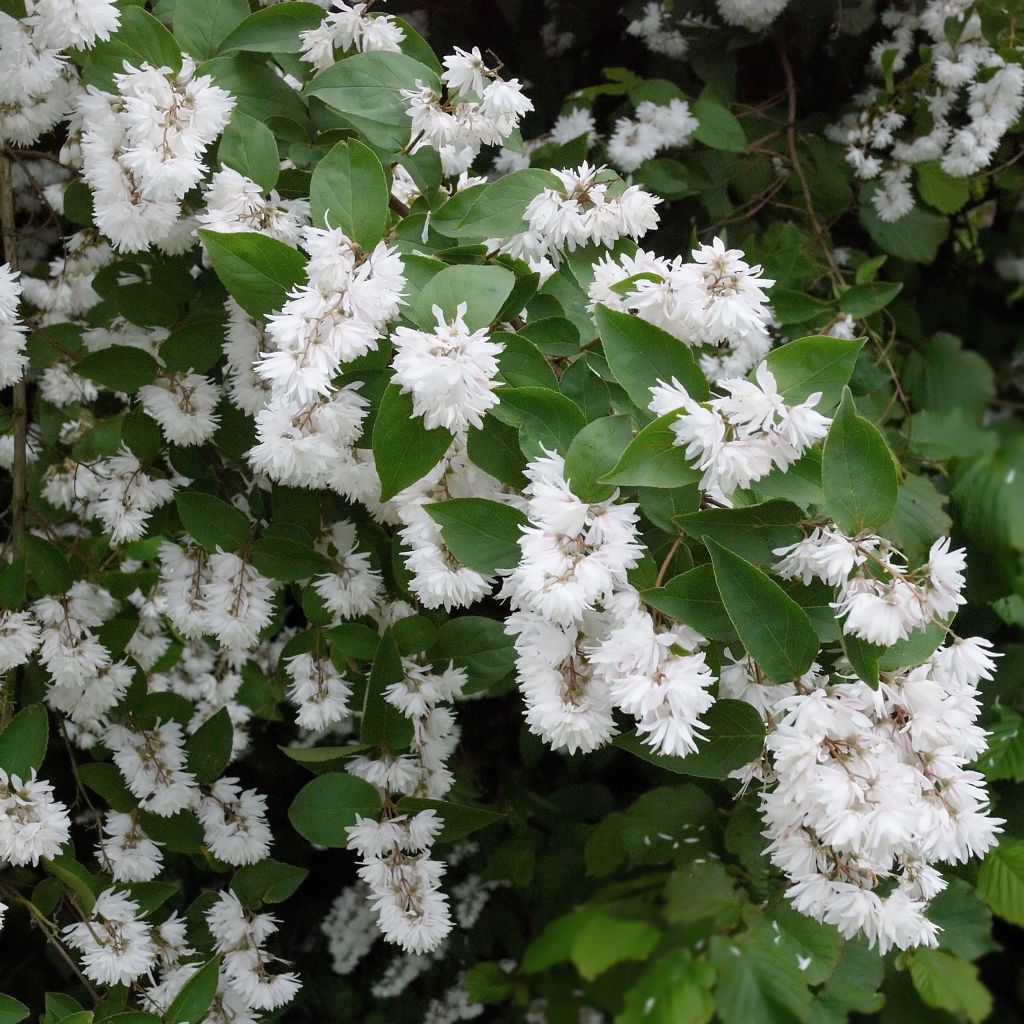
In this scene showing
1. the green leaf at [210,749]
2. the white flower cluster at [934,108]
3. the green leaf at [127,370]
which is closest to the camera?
the green leaf at [127,370]

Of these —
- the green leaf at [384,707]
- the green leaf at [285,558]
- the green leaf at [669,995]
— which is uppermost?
the green leaf at [669,995]

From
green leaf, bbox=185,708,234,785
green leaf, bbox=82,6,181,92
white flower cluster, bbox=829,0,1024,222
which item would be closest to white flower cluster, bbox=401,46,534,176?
green leaf, bbox=82,6,181,92

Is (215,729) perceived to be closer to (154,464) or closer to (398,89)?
(154,464)

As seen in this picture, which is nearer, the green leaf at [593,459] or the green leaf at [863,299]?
the green leaf at [593,459]

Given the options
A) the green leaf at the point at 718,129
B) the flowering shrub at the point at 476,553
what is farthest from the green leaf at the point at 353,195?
the green leaf at the point at 718,129

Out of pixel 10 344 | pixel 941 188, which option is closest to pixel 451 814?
pixel 10 344

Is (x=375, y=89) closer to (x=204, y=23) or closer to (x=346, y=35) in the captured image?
(x=346, y=35)

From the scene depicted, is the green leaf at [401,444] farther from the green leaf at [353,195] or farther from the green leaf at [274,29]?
the green leaf at [274,29]
